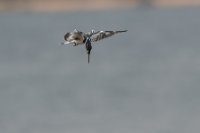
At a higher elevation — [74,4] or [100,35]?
[74,4]

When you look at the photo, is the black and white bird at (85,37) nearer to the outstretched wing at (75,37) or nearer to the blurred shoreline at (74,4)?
the outstretched wing at (75,37)

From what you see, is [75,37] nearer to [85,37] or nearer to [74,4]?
[85,37]

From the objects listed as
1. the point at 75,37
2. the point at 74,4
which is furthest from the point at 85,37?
the point at 74,4

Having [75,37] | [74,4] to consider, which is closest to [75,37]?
[75,37]

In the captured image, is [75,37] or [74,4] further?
[74,4]

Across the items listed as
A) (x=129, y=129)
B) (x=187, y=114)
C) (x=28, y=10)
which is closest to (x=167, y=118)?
(x=187, y=114)

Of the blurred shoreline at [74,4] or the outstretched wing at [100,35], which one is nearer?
the outstretched wing at [100,35]

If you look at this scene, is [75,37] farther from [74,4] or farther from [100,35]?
[74,4]

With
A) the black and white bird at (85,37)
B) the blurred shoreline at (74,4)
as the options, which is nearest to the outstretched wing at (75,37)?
the black and white bird at (85,37)
